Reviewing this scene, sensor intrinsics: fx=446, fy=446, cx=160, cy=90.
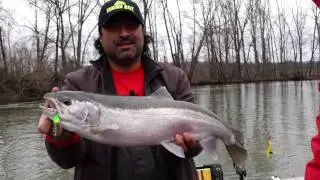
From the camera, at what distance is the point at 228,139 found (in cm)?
360

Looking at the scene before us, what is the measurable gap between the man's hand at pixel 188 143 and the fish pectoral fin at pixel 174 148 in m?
0.03

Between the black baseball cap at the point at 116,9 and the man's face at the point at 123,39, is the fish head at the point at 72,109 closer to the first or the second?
the man's face at the point at 123,39

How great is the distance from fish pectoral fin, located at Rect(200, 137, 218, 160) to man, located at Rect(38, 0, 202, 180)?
10 cm

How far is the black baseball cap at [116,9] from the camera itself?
11.8 ft

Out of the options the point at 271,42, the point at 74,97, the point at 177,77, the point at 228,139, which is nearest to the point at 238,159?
the point at 228,139

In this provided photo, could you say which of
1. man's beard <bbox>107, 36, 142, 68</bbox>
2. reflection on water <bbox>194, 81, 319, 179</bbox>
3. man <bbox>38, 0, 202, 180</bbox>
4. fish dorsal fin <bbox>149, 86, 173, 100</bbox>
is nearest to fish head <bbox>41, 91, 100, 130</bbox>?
man <bbox>38, 0, 202, 180</bbox>

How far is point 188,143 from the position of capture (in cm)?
333

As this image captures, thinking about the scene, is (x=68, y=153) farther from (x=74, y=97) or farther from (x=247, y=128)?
(x=247, y=128)

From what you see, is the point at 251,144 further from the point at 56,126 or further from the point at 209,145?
the point at 56,126

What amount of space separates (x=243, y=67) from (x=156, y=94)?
198ft

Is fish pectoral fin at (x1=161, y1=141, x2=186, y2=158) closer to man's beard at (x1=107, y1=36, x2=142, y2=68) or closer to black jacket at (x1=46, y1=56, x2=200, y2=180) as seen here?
black jacket at (x1=46, y1=56, x2=200, y2=180)

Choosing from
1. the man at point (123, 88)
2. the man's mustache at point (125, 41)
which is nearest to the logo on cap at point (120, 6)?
the man at point (123, 88)

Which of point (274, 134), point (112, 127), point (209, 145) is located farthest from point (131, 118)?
point (274, 134)

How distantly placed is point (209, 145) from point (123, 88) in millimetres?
832
